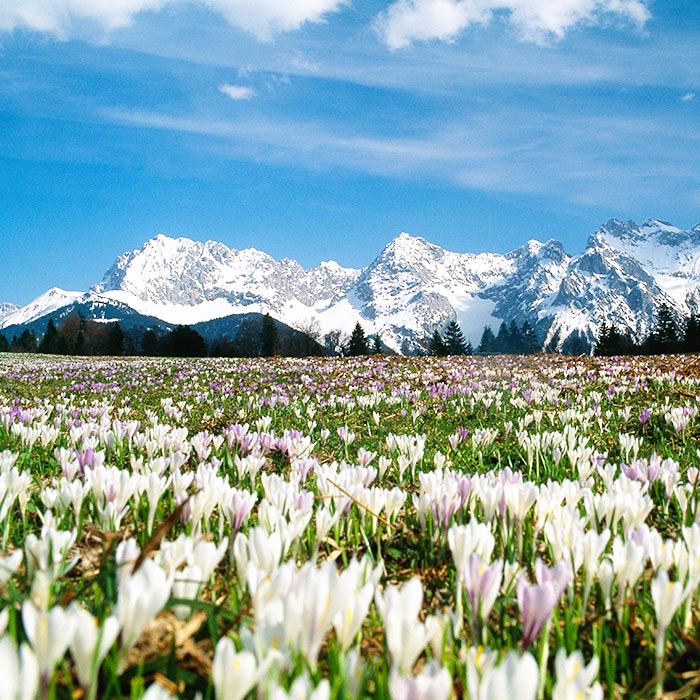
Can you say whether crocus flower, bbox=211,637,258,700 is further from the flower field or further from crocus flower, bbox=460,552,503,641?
crocus flower, bbox=460,552,503,641

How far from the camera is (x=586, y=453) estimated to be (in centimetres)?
336

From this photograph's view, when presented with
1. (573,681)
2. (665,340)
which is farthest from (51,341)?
(573,681)

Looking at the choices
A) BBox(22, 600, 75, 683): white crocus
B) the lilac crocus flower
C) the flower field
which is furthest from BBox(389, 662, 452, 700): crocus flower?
BBox(22, 600, 75, 683): white crocus

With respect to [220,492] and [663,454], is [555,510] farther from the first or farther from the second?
[663,454]

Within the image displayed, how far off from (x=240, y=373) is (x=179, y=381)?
2.91m

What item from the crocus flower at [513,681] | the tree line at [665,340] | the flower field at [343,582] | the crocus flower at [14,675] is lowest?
the flower field at [343,582]

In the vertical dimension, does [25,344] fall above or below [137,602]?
above

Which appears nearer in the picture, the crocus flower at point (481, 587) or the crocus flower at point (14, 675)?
the crocus flower at point (14, 675)

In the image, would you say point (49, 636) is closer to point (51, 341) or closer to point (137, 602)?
point (137, 602)

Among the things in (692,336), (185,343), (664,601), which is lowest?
(664,601)

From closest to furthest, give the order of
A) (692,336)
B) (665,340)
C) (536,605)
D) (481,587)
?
1. (536,605)
2. (481,587)
3. (692,336)
4. (665,340)

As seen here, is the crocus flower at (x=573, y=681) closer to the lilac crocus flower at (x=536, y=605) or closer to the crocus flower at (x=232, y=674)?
the lilac crocus flower at (x=536, y=605)

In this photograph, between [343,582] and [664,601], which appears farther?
[664,601]

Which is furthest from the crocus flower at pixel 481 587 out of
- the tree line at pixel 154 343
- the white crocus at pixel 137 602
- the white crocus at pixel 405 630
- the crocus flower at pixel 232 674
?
the tree line at pixel 154 343
